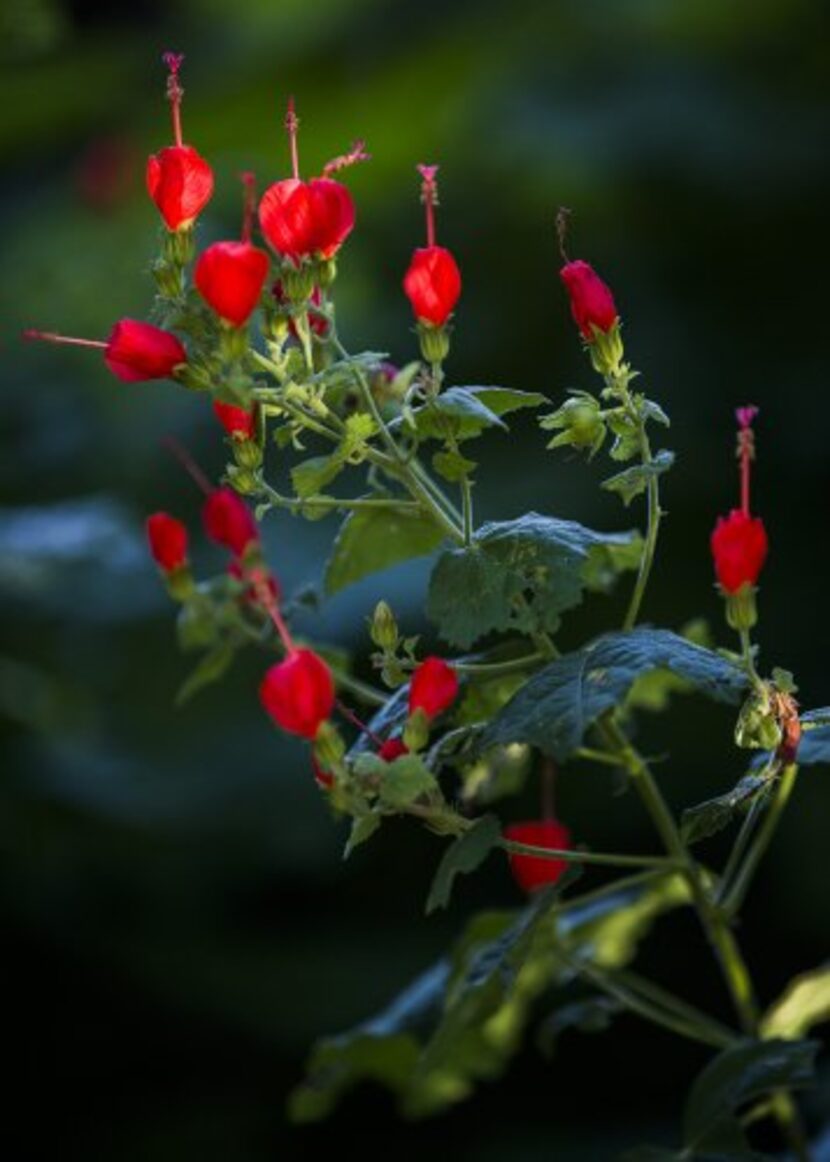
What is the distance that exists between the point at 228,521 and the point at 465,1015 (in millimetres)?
395

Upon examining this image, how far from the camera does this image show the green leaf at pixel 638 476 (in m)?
1.18

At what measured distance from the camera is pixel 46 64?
160 inches

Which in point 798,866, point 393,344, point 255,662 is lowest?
point 798,866

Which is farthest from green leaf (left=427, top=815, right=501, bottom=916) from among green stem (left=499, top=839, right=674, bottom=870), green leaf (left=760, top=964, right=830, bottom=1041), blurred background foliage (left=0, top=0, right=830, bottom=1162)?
blurred background foliage (left=0, top=0, right=830, bottom=1162)

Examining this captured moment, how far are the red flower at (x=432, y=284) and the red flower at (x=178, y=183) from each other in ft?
0.45

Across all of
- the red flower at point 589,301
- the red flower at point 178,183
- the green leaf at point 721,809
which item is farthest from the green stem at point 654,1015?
the red flower at point 178,183

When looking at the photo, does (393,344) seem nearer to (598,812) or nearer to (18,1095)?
(598,812)

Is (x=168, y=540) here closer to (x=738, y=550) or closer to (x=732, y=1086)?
(x=738, y=550)

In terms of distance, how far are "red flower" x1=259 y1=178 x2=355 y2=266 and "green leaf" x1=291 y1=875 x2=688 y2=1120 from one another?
0.55 meters

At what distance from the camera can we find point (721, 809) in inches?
45.3

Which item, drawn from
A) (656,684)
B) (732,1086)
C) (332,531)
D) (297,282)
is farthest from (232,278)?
(332,531)

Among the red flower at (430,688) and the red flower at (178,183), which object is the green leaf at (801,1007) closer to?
the red flower at (430,688)

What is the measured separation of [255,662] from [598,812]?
2.18ft

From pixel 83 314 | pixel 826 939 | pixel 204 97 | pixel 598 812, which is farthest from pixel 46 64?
pixel 826 939
